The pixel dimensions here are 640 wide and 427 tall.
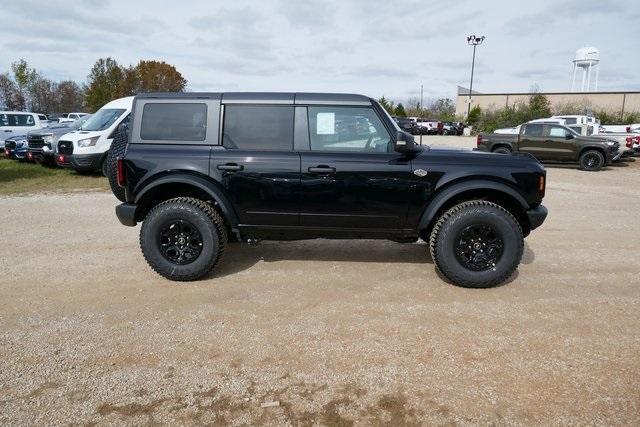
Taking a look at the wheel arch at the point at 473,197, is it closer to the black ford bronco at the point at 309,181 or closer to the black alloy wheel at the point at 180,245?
the black ford bronco at the point at 309,181

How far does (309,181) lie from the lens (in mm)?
4410

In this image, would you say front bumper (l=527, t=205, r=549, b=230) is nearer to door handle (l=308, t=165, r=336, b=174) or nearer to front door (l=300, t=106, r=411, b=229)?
front door (l=300, t=106, r=411, b=229)

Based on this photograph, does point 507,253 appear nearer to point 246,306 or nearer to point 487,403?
point 487,403

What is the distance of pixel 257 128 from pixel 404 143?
1.47 metres

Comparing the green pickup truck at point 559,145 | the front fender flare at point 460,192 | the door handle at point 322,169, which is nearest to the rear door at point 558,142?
the green pickup truck at point 559,145

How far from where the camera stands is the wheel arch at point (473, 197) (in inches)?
174

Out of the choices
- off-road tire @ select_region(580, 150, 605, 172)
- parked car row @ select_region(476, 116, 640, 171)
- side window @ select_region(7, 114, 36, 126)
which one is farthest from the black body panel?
side window @ select_region(7, 114, 36, 126)

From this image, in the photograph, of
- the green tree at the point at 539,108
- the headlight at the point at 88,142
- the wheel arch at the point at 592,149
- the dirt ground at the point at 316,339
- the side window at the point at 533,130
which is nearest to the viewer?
the dirt ground at the point at 316,339

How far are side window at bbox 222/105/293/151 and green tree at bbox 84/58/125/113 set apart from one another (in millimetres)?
45021

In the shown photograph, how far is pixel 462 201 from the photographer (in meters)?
4.65

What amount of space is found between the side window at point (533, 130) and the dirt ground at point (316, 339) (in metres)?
11.6

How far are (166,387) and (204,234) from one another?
1905 mm

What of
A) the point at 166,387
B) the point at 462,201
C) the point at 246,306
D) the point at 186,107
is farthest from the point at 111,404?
the point at 462,201

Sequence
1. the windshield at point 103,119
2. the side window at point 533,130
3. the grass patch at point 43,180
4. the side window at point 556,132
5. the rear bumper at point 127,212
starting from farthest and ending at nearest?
the side window at point 533,130 → the side window at point 556,132 → the windshield at point 103,119 → the grass patch at point 43,180 → the rear bumper at point 127,212
